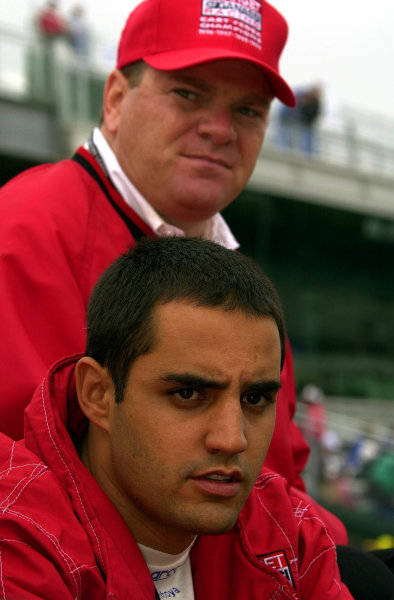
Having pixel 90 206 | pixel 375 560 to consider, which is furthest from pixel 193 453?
pixel 90 206

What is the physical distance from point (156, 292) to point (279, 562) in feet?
1.99

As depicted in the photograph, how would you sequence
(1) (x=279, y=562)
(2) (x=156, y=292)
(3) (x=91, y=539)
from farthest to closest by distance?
(1) (x=279, y=562)
(2) (x=156, y=292)
(3) (x=91, y=539)

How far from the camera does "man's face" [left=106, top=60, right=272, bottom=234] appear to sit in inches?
86.0

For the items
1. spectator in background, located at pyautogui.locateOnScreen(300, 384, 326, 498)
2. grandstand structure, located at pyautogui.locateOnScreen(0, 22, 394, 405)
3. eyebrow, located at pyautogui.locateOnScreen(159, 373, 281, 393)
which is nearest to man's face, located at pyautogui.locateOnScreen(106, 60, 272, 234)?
eyebrow, located at pyautogui.locateOnScreen(159, 373, 281, 393)

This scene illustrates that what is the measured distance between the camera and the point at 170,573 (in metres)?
1.52

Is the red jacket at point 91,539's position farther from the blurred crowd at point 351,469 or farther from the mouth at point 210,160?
the blurred crowd at point 351,469

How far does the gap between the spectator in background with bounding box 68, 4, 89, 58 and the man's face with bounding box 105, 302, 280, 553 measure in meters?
10.7

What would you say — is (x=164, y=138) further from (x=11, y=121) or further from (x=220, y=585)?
(x=11, y=121)

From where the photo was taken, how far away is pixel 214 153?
87.3 inches

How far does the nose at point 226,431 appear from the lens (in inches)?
53.2

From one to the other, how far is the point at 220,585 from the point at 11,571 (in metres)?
0.50

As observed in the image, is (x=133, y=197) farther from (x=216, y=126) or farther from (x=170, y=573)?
(x=170, y=573)

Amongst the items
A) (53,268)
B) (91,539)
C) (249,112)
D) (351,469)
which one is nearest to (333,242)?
(351,469)

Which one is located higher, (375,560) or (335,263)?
(375,560)
